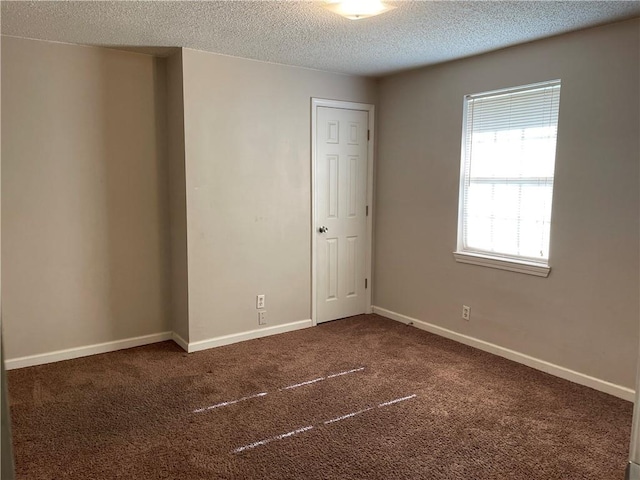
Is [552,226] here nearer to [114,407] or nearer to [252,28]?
[252,28]

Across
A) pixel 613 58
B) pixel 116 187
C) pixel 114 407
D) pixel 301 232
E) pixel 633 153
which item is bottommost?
pixel 114 407

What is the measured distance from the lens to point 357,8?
8.70 feet

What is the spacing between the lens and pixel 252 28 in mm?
3107

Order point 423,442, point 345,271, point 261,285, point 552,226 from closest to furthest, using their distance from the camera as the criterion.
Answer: point 423,442 < point 552,226 < point 261,285 < point 345,271

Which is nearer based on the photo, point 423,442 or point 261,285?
point 423,442

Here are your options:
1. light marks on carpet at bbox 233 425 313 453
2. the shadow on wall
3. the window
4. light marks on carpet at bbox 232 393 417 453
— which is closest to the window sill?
the window

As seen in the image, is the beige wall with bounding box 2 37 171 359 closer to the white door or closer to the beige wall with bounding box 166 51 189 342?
the beige wall with bounding box 166 51 189 342

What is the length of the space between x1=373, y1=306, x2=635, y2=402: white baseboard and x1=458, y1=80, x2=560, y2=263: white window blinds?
0.72m

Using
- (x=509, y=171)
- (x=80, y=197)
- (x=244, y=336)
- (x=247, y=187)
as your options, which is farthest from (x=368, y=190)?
(x=80, y=197)

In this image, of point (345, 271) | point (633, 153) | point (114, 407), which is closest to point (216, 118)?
point (345, 271)

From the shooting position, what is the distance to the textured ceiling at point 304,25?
271cm

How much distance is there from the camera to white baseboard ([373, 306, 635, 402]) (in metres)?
3.13

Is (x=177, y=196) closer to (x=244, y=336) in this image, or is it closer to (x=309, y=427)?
(x=244, y=336)

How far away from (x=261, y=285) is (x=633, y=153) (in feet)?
9.32
